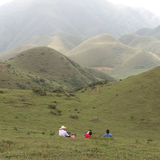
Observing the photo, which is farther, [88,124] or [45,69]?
[45,69]

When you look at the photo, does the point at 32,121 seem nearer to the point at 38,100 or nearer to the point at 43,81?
the point at 38,100

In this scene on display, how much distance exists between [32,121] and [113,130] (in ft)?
35.9

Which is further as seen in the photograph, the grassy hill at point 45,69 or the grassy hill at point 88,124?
the grassy hill at point 45,69

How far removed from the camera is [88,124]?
89.8 feet

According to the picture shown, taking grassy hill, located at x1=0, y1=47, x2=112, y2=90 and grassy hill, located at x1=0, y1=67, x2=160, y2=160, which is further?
grassy hill, located at x1=0, y1=47, x2=112, y2=90

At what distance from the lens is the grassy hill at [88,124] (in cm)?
1312

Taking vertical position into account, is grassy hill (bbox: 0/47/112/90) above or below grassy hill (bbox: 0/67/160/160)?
above

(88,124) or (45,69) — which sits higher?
(45,69)

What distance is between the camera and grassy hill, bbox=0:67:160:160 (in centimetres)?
1312

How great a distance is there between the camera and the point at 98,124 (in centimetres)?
2756

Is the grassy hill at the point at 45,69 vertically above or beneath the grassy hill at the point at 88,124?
above

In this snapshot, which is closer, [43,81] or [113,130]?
[113,130]

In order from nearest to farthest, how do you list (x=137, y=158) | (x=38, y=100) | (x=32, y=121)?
(x=137, y=158), (x=32, y=121), (x=38, y=100)

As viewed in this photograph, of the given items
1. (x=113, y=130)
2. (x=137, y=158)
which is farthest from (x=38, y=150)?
(x=113, y=130)
